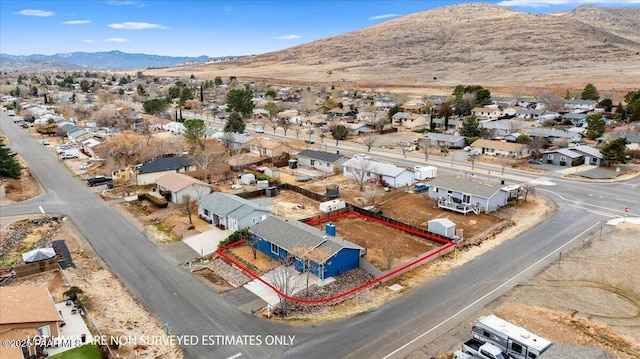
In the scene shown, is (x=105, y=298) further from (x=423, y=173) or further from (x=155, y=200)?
(x=423, y=173)

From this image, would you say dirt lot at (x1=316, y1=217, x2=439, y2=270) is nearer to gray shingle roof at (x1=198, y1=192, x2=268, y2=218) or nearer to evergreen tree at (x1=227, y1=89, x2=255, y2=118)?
gray shingle roof at (x1=198, y1=192, x2=268, y2=218)

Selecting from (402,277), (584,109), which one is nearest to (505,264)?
(402,277)

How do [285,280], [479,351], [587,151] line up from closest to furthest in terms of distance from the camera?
[479,351]
[285,280]
[587,151]

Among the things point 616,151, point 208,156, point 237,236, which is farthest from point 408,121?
point 237,236

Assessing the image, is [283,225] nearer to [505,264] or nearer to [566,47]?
[505,264]

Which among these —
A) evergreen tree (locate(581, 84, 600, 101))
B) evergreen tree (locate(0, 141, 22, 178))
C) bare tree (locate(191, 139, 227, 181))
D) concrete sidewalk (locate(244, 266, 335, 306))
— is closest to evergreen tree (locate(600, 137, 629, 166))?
concrete sidewalk (locate(244, 266, 335, 306))

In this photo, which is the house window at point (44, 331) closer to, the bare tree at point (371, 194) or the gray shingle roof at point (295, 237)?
the gray shingle roof at point (295, 237)

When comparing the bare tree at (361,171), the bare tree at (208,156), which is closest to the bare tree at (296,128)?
the bare tree at (208,156)
